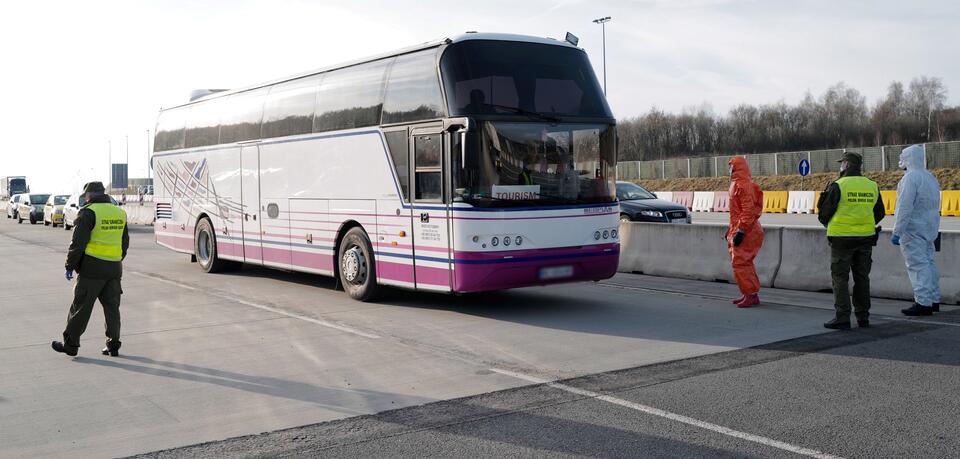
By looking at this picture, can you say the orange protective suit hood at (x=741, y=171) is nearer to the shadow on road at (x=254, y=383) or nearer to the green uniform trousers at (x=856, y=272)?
the green uniform trousers at (x=856, y=272)

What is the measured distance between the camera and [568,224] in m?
11.1

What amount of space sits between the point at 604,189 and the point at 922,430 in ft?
20.6

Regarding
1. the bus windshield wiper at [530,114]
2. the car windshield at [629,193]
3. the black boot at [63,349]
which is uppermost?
the bus windshield wiper at [530,114]

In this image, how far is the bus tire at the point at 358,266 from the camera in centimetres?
1229

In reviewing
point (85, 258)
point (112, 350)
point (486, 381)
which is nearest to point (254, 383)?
point (486, 381)

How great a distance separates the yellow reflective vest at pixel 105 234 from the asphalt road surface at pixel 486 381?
1048 millimetres

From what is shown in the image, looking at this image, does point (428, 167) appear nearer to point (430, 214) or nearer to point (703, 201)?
point (430, 214)

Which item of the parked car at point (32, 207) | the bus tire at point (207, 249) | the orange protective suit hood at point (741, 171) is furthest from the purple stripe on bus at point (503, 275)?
the parked car at point (32, 207)

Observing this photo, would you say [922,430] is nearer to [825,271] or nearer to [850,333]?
[850,333]

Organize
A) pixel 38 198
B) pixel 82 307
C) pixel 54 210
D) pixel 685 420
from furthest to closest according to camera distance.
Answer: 1. pixel 38 198
2. pixel 54 210
3. pixel 82 307
4. pixel 685 420

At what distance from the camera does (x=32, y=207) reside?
43156mm

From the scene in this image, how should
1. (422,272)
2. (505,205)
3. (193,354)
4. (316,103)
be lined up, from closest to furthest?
(193,354) → (505,205) → (422,272) → (316,103)

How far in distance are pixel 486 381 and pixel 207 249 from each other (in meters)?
11.4

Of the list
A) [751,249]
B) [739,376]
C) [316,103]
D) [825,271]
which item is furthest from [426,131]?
[825,271]
